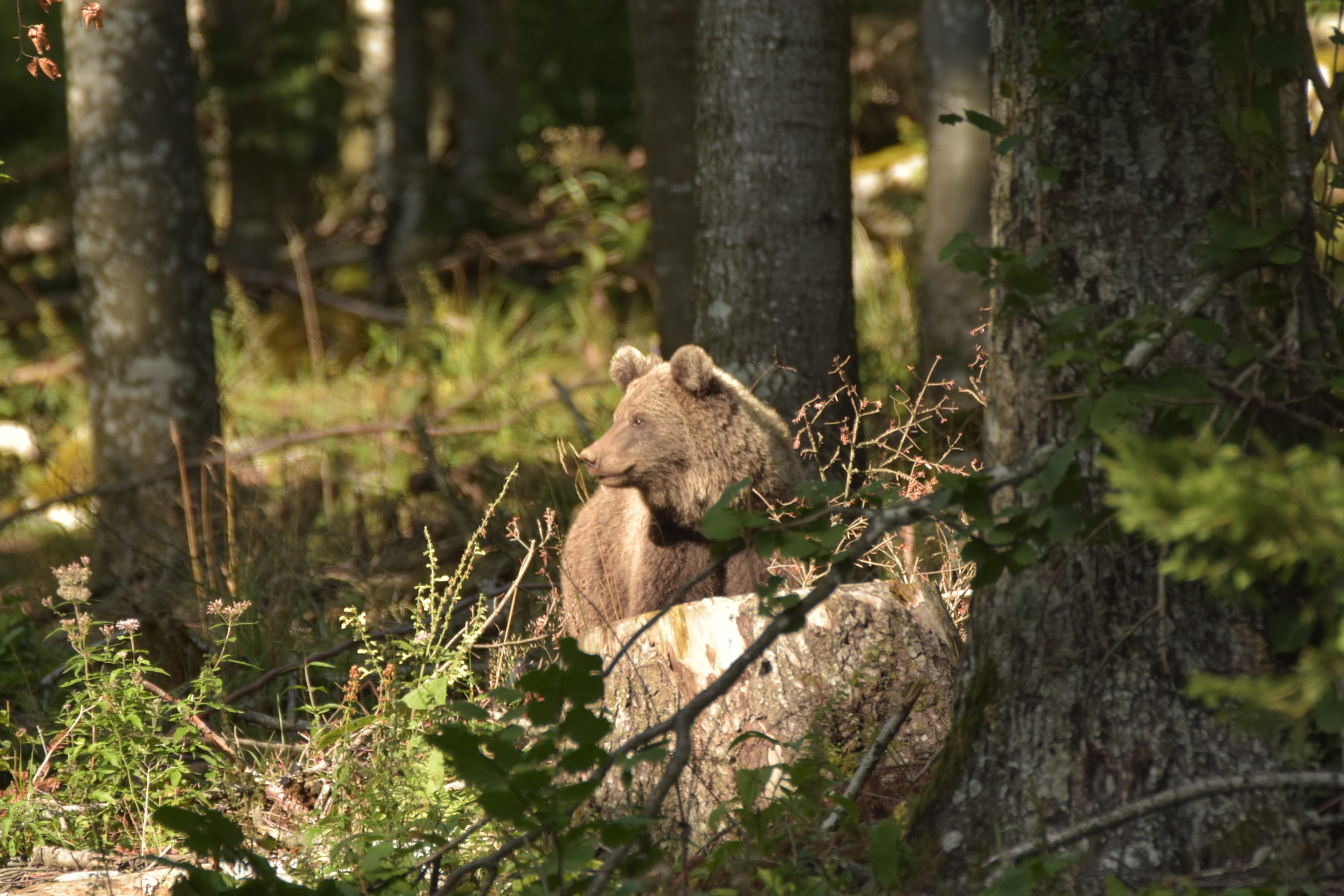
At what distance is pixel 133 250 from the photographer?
6.43 m

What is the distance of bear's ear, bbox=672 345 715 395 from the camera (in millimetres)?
4270

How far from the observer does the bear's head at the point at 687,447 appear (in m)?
4.27

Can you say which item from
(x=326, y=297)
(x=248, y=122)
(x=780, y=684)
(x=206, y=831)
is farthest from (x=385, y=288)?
(x=206, y=831)

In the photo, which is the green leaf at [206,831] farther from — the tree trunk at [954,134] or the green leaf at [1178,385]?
the tree trunk at [954,134]

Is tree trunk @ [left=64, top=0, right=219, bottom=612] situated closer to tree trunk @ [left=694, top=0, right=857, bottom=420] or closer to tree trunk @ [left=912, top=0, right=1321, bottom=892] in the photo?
tree trunk @ [left=694, top=0, right=857, bottom=420]

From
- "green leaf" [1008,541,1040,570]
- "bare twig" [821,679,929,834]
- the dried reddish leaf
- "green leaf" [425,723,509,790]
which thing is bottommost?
"bare twig" [821,679,929,834]

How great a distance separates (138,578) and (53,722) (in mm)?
1816

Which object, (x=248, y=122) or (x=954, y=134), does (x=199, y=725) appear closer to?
(x=954, y=134)

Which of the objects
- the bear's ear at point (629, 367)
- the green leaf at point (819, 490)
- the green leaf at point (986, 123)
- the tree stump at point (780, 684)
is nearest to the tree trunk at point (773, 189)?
the bear's ear at point (629, 367)

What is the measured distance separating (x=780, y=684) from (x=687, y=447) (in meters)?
1.18

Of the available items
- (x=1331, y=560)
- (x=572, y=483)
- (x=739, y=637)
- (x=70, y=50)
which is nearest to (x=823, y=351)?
(x=572, y=483)

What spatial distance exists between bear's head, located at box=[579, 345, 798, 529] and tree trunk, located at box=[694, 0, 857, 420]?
718mm

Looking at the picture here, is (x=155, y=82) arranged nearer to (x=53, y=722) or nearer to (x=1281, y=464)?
(x=53, y=722)

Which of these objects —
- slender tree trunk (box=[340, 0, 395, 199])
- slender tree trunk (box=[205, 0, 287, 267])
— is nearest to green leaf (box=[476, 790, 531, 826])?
slender tree trunk (box=[205, 0, 287, 267])
